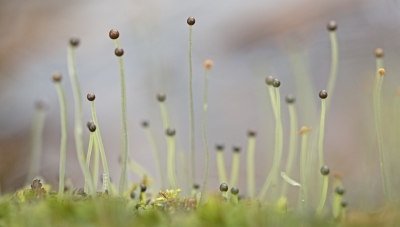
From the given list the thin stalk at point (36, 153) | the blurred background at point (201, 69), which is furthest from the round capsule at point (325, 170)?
the blurred background at point (201, 69)

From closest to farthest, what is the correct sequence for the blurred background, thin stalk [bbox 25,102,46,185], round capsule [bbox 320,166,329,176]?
round capsule [bbox 320,166,329,176] → thin stalk [bbox 25,102,46,185] → the blurred background

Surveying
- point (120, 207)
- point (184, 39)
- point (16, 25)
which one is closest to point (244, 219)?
point (120, 207)

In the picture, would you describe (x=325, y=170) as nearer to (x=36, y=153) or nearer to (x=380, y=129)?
(x=380, y=129)

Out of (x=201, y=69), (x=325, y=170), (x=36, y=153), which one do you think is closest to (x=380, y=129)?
(x=325, y=170)

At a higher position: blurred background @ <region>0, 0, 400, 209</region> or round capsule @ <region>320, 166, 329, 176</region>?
blurred background @ <region>0, 0, 400, 209</region>

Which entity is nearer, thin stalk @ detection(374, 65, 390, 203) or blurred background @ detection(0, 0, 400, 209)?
thin stalk @ detection(374, 65, 390, 203)

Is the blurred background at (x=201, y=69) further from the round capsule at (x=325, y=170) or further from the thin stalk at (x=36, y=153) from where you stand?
the round capsule at (x=325, y=170)

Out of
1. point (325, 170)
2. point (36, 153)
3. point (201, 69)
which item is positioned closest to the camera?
point (325, 170)

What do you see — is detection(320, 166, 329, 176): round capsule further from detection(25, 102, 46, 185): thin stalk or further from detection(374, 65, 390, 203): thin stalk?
detection(25, 102, 46, 185): thin stalk

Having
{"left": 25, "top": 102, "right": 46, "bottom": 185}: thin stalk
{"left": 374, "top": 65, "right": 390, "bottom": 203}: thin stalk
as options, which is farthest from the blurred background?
{"left": 374, "top": 65, "right": 390, "bottom": 203}: thin stalk
